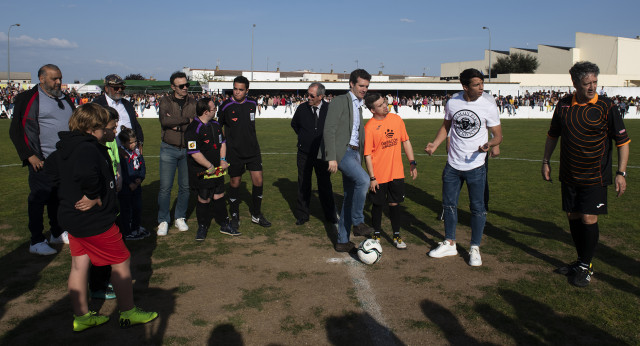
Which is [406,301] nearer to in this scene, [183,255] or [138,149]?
[183,255]

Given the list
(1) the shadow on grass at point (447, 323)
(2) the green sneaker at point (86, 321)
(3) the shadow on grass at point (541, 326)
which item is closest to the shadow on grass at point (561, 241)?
(3) the shadow on grass at point (541, 326)

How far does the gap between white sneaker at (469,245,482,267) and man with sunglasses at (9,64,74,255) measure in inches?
199

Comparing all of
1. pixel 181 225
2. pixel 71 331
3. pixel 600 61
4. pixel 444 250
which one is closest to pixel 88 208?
pixel 71 331

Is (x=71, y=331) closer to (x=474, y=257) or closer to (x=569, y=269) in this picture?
(x=474, y=257)

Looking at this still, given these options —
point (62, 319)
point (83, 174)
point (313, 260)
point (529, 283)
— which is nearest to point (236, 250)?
point (313, 260)

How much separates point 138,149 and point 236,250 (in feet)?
6.59

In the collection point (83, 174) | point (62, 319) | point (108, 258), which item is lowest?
point (62, 319)

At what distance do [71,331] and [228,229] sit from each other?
9.87ft

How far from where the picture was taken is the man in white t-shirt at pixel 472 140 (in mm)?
5375

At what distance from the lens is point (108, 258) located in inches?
152

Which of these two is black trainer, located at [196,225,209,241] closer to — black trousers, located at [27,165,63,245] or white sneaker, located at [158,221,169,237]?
white sneaker, located at [158,221,169,237]

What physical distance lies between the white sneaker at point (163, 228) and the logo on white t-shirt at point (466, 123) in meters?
4.23

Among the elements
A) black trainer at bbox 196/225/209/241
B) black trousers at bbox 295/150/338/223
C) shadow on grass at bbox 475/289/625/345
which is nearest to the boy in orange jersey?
black trousers at bbox 295/150/338/223

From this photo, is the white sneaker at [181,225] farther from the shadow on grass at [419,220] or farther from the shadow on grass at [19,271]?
the shadow on grass at [419,220]
